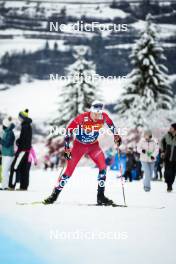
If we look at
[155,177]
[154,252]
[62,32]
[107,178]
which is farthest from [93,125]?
[155,177]

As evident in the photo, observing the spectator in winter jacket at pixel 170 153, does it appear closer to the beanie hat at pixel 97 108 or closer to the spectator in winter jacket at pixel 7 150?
the beanie hat at pixel 97 108

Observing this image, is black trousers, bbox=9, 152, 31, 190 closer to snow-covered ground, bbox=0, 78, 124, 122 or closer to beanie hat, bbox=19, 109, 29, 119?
snow-covered ground, bbox=0, 78, 124, 122

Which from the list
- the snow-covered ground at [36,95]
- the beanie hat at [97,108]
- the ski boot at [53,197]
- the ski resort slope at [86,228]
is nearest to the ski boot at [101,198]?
the ski resort slope at [86,228]

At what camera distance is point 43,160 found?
32.1ft

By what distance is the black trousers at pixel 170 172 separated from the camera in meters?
8.23

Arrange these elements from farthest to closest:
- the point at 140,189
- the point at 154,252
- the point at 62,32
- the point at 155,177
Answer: the point at 155,177 < the point at 140,189 < the point at 62,32 < the point at 154,252

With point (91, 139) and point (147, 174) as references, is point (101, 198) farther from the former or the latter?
point (147, 174)

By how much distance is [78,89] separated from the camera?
308 inches

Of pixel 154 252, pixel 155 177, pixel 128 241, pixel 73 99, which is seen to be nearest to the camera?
pixel 154 252

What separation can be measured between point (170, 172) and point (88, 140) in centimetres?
210

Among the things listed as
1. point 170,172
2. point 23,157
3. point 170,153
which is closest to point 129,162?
point 170,153

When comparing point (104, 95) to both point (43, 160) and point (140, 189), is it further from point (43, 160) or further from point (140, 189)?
point (43, 160)

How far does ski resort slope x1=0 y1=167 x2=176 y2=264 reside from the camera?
5570mm

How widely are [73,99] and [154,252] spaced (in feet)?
11.4
